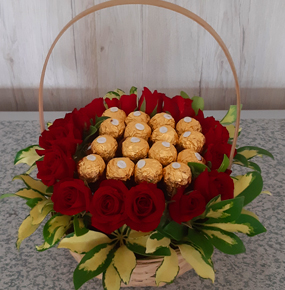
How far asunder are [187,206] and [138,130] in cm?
20

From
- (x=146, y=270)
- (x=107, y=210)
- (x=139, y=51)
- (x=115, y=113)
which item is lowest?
(x=146, y=270)

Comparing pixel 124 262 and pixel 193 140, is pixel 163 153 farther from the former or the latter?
pixel 124 262

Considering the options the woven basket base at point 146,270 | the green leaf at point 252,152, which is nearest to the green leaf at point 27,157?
the woven basket base at point 146,270

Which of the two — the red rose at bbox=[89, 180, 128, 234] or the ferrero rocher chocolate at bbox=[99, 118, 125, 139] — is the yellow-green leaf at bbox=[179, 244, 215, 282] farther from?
the ferrero rocher chocolate at bbox=[99, 118, 125, 139]

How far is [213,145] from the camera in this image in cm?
59

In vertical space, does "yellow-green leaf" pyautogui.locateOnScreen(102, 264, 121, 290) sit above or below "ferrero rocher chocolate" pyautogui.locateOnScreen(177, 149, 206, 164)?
below

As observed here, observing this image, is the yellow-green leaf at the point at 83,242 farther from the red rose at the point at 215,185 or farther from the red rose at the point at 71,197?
the red rose at the point at 215,185

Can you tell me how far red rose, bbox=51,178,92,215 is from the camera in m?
0.50

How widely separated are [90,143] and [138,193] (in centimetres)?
21

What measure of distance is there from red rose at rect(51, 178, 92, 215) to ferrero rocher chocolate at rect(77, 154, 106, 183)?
4 centimetres

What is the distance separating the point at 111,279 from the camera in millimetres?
494

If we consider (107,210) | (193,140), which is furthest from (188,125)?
(107,210)

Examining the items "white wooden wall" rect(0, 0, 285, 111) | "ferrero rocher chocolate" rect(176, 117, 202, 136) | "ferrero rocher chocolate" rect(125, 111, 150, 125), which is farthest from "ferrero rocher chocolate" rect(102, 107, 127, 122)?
"white wooden wall" rect(0, 0, 285, 111)

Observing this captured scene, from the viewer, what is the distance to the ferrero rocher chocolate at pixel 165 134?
619mm
